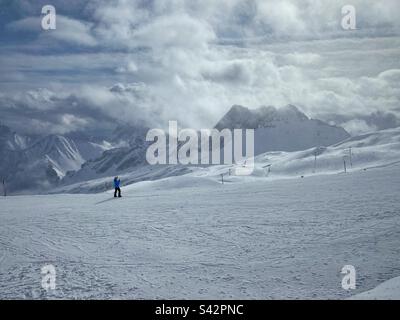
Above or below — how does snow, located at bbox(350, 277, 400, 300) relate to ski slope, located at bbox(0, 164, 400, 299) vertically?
below

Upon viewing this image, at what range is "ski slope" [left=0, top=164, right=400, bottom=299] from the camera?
40.9 ft

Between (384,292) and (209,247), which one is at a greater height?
(209,247)

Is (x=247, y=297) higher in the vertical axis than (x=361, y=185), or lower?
lower

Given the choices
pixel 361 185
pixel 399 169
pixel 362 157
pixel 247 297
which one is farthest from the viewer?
pixel 362 157

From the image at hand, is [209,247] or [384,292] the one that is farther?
[209,247]

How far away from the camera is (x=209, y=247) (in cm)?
1591

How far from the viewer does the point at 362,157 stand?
70.6 metres

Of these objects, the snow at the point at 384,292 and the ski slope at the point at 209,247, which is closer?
the snow at the point at 384,292

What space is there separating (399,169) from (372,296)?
2356cm

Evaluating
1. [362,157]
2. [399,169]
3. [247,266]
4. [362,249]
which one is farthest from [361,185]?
[362,157]

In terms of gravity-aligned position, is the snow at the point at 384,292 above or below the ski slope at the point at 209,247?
below

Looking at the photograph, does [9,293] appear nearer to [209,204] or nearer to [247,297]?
[247,297]

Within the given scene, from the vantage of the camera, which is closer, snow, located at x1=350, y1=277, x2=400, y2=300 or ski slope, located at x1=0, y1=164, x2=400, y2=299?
snow, located at x1=350, y1=277, x2=400, y2=300

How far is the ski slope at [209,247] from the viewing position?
12.5 meters
